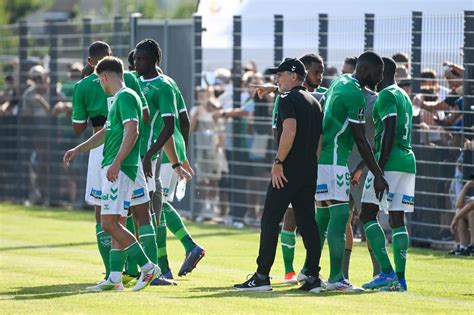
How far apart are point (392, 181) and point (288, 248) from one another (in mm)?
1522

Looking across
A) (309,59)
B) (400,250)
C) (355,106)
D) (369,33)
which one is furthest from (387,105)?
(369,33)

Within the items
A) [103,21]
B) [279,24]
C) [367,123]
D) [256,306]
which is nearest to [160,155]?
[367,123]

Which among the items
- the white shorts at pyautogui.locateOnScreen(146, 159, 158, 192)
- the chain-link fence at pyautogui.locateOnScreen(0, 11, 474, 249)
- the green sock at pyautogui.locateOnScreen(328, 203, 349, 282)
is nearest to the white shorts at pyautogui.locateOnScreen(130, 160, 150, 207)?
the white shorts at pyautogui.locateOnScreen(146, 159, 158, 192)

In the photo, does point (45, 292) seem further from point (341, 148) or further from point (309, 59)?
point (309, 59)

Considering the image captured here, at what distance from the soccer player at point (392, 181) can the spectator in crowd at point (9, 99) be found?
15.3 m

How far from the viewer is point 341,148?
44.4ft

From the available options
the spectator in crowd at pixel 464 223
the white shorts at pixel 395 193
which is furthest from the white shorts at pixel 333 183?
the spectator in crowd at pixel 464 223

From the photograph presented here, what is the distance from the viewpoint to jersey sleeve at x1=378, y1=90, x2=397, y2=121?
13438 millimetres

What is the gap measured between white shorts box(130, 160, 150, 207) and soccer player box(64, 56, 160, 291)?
0.22 feet

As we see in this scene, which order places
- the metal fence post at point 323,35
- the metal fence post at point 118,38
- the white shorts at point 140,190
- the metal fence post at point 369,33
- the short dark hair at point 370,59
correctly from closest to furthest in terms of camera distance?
1. the white shorts at point 140,190
2. the short dark hair at point 370,59
3. the metal fence post at point 369,33
4. the metal fence post at point 323,35
5. the metal fence post at point 118,38

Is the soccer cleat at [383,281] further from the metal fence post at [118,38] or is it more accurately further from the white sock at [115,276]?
the metal fence post at [118,38]

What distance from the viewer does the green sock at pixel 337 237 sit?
1341 centimetres

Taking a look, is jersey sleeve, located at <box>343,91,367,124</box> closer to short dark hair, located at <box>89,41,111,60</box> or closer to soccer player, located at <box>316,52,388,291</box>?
soccer player, located at <box>316,52,388,291</box>

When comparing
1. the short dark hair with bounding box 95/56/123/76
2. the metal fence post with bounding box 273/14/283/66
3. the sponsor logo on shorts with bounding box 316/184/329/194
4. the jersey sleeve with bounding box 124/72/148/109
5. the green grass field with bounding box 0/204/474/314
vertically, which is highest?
the metal fence post with bounding box 273/14/283/66
